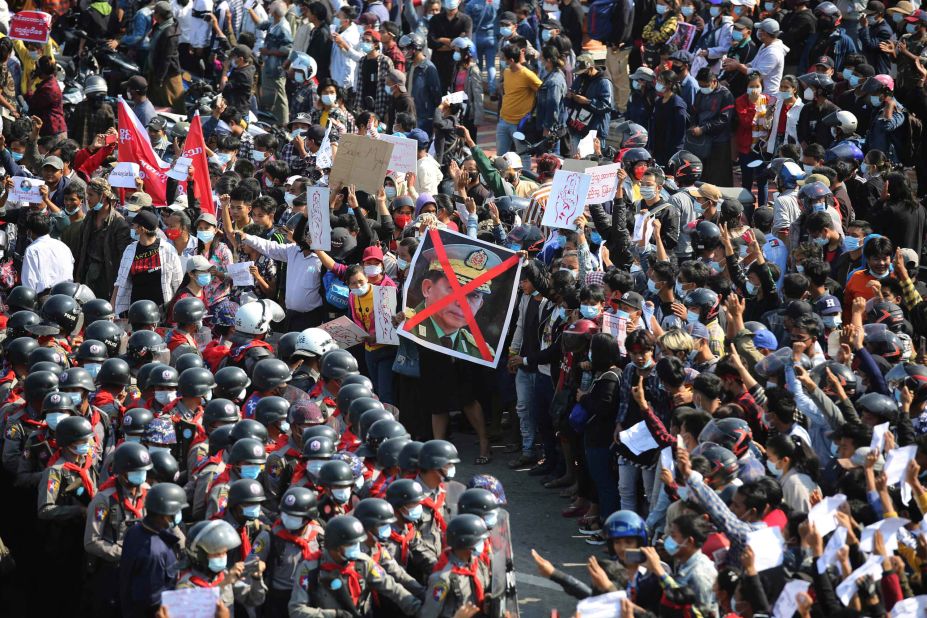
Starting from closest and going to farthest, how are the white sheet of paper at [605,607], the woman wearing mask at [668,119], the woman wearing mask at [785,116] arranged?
the white sheet of paper at [605,607], the woman wearing mask at [785,116], the woman wearing mask at [668,119]

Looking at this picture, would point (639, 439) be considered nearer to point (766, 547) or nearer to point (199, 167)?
point (766, 547)

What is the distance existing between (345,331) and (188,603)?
500 centimetres

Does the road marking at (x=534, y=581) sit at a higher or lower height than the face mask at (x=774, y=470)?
lower

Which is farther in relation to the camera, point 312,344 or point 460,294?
point 460,294

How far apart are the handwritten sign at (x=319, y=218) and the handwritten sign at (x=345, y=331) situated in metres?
0.95

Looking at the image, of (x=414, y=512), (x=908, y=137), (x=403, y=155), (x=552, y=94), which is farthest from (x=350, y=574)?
(x=552, y=94)

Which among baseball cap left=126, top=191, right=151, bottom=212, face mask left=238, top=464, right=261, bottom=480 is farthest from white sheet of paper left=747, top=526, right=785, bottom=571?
baseball cap left=126, top=191, right=151, bottom=212

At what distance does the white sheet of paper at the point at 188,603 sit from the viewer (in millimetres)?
7656

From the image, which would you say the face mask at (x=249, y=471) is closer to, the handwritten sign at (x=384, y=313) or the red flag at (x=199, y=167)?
the handwritten sign at (x=384, y=313)

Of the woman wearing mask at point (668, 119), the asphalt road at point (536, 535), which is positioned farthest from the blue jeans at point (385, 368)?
the woman wearing mask at point (668, 119)

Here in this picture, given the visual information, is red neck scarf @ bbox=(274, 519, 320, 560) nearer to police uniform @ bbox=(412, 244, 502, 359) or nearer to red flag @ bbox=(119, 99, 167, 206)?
police uniform @ bbox=(412, 244, 502, 359)

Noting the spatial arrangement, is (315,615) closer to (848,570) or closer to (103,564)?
(103,564)

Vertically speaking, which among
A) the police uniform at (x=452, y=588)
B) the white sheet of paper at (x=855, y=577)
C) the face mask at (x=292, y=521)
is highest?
the white sheet of paper at (x=855, y=577)

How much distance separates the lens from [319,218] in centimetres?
1316
